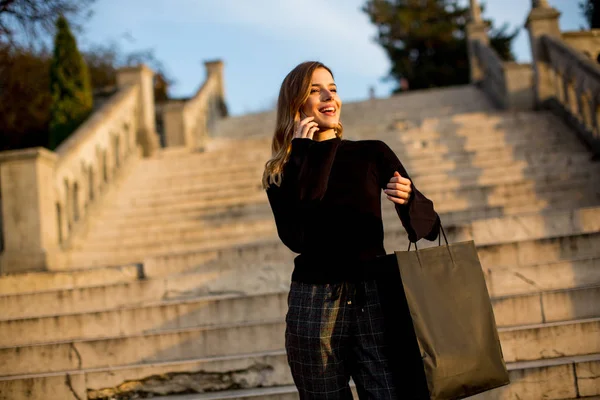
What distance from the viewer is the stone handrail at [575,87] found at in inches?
281

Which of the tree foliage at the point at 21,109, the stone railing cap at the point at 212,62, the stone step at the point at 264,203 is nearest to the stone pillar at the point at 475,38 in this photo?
the stone railing cap at the point at 212,62

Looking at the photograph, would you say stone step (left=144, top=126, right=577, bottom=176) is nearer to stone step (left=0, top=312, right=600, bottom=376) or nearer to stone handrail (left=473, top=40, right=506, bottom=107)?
stone handrail (left=473, top=40, right=506, bottom=107)

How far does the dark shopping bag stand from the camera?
190cm

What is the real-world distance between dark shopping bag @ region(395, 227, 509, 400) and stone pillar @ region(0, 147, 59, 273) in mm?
5019

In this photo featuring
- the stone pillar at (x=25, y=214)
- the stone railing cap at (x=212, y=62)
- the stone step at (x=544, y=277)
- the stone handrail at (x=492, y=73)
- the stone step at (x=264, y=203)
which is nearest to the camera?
the stone step at (x=544, y=277)

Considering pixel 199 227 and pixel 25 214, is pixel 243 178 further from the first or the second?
pixel 25 214

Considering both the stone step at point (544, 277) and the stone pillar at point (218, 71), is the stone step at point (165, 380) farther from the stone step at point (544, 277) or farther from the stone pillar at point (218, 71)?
the stone pillar at point (218, 71)

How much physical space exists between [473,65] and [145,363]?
41.5 feet

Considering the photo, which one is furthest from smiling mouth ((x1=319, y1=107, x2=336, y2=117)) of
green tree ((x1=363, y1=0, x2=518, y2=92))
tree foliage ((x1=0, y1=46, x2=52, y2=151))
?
green tree ((x1=363, y1=0, x2=518, y2=92))

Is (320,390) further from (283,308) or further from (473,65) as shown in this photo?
(473,65)

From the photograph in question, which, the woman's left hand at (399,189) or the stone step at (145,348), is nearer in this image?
the woman's left hand at (399,189)

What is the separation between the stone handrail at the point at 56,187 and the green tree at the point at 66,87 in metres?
1.68

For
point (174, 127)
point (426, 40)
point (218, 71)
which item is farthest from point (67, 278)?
point (426, 40)

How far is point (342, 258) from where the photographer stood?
1984 millimetres
